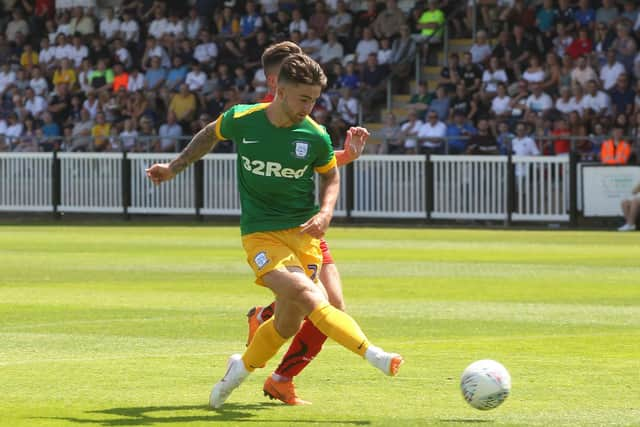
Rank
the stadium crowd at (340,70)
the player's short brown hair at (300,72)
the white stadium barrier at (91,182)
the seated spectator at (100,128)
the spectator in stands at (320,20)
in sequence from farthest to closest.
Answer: the spectator in stands at (320,20) → the seated spectator at (100,128) → the white stadium barrier at (91,182) → the stadium crowd at (340,70) → the player's short brown hair at (300,72)

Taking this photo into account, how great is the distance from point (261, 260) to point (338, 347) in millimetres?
3366

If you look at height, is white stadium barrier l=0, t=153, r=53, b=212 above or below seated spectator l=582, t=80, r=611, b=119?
below

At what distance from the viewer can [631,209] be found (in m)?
27.7

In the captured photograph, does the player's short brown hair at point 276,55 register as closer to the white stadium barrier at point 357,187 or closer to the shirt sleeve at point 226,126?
the shirt sleeve at point 226,126

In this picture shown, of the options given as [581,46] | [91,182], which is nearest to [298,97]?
[581,46]

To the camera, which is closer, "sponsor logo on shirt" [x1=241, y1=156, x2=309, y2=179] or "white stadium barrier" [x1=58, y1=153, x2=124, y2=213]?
"sponsor logo on shirt" [x1=241, y1=156, x2=309, y2=179]

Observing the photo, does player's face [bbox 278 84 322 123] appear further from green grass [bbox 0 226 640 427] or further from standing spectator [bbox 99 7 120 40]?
standing spectator [bbox 99 7 120 40]

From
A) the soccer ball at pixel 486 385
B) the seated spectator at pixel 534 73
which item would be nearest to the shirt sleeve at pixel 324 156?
the soccer ball at pixel 486 385

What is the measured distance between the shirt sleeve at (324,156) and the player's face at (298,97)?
0.67 feet

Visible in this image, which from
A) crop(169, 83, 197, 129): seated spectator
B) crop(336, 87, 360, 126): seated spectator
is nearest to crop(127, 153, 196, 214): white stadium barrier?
crop(169, 83, 197, 129): seated spectator

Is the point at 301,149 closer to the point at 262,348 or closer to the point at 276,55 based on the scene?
the point at 276,55

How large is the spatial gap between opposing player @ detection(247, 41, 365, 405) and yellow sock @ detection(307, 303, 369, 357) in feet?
2.27

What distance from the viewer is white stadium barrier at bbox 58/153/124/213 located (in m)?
33.3

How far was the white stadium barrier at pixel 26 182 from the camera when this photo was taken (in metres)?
33.9
